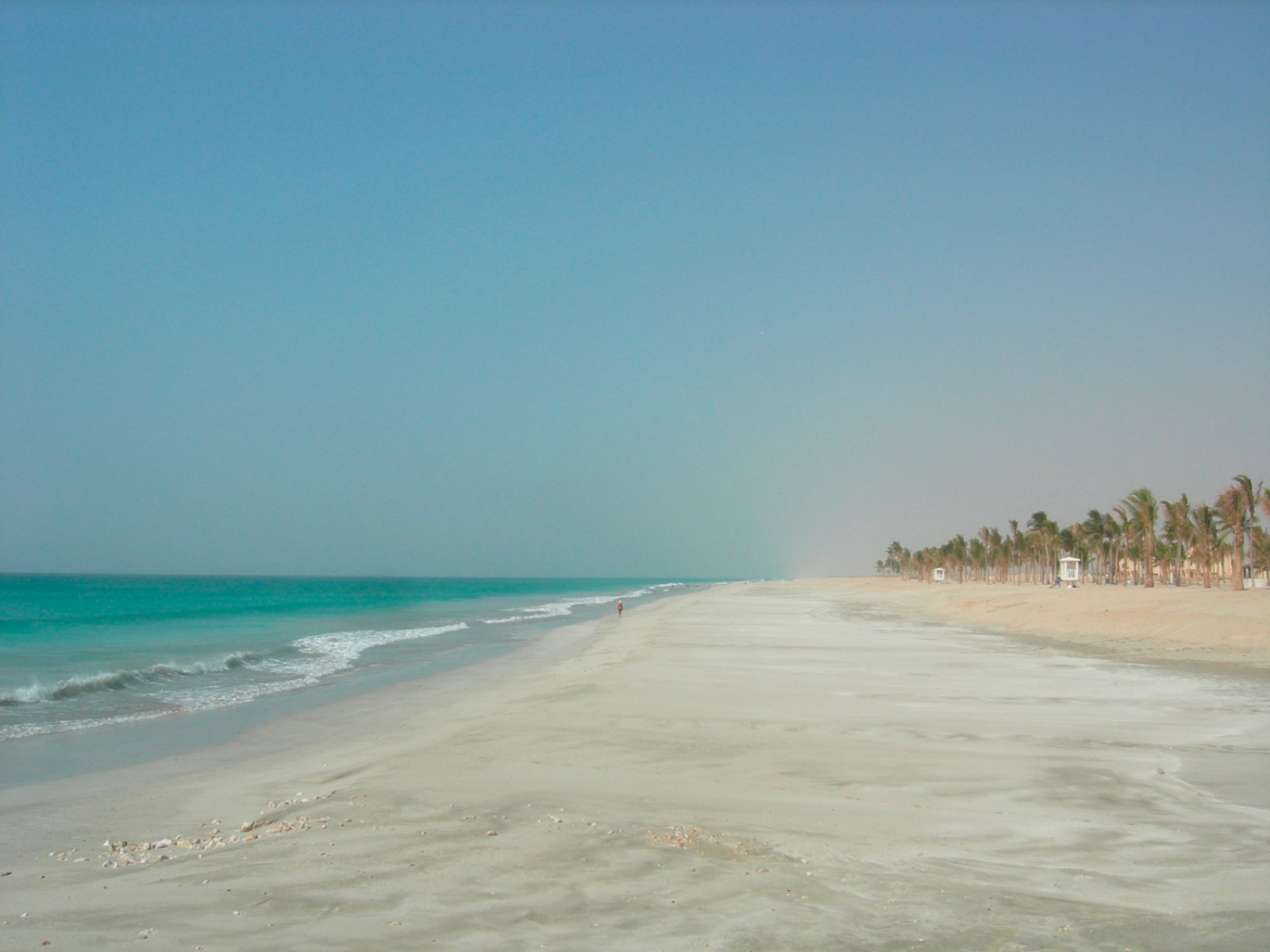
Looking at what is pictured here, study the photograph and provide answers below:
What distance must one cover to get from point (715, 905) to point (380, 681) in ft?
70.0

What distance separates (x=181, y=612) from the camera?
251 ft

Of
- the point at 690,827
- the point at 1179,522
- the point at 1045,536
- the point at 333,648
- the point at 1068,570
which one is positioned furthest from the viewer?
the point at 1045,536

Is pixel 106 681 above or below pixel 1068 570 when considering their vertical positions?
below

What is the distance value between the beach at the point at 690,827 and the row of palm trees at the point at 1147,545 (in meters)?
48.7

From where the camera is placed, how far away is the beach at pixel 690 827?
640cm

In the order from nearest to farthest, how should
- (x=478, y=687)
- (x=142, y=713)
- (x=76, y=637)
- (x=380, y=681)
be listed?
1. (x=142, y=713)
2. (x=478, y=687)
3. (x=380, y=681)
4. (x=76, y=637)

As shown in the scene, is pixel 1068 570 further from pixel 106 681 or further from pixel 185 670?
pixel 106 681

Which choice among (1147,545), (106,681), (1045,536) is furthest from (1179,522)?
(106,681)

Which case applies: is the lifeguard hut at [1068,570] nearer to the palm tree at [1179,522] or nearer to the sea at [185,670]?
the palm tree at [1179,522]

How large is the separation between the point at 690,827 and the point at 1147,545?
291 ft

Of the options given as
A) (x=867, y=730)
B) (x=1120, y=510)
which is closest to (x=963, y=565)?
(x=1120, y=510)

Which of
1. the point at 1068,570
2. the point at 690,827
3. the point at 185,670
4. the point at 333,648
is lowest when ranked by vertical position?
the point at 333,648

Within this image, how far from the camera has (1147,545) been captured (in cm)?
8388

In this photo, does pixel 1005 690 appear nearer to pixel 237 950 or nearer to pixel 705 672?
pixel 705 672
